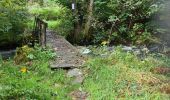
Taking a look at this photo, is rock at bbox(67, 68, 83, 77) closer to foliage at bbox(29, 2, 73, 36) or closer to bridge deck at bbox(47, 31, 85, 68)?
bridge deck at bbox(47, 31, 85, 68)

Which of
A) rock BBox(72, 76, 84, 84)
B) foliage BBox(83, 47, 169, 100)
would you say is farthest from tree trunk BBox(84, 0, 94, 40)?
rock BBox(72, 76, 84, 84)

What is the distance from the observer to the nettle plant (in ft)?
46.8

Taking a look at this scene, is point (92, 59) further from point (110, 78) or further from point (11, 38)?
point (11, 38)

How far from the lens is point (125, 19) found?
575 inches

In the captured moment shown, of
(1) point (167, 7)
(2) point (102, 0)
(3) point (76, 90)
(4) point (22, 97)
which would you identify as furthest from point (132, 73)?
(2) point (102, 0)

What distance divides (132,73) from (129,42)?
513 cm

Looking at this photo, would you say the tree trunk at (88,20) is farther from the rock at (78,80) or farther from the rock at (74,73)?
the rock at (78,80)

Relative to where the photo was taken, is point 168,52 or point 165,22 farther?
point 165,22

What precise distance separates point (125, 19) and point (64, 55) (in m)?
4.05

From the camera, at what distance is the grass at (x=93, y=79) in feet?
26.2

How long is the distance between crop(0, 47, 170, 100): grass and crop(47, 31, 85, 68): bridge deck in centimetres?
28

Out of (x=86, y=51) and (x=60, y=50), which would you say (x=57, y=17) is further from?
(x=60, y=50)

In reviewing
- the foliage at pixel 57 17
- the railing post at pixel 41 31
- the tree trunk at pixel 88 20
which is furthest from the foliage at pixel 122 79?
the foliage at pixel 57 17

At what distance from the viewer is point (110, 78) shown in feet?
30.0
